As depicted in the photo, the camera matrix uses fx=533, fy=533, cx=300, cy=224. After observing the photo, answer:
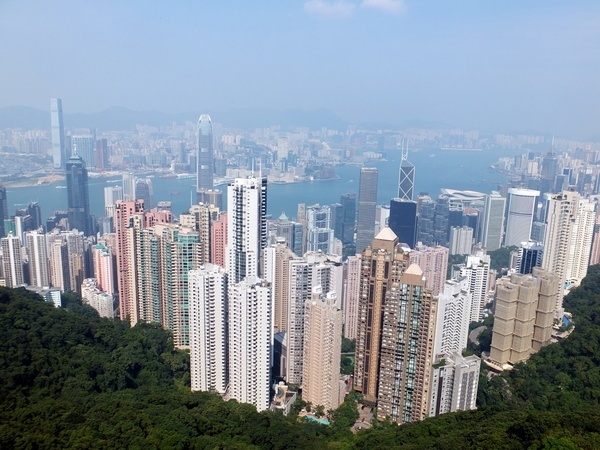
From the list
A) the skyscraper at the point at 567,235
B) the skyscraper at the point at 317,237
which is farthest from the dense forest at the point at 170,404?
the skyscraper at the point at 317,237

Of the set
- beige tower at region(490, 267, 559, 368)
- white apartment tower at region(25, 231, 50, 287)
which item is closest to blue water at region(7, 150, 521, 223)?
white apartment tower at region(25, 231, 50, 287)

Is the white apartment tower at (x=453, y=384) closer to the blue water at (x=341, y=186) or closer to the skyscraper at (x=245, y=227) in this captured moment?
the skyscraper at (x=245, y=227)

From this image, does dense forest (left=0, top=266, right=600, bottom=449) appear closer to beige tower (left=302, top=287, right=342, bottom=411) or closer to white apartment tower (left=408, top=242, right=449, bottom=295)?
beige tower (left=302, top=287, right=342, bottom=411)

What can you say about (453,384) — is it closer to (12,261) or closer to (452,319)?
(452,319)

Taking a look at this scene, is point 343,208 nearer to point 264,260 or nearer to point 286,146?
point 286,146

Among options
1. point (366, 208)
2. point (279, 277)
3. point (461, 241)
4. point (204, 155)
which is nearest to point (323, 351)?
point (279, 277)
